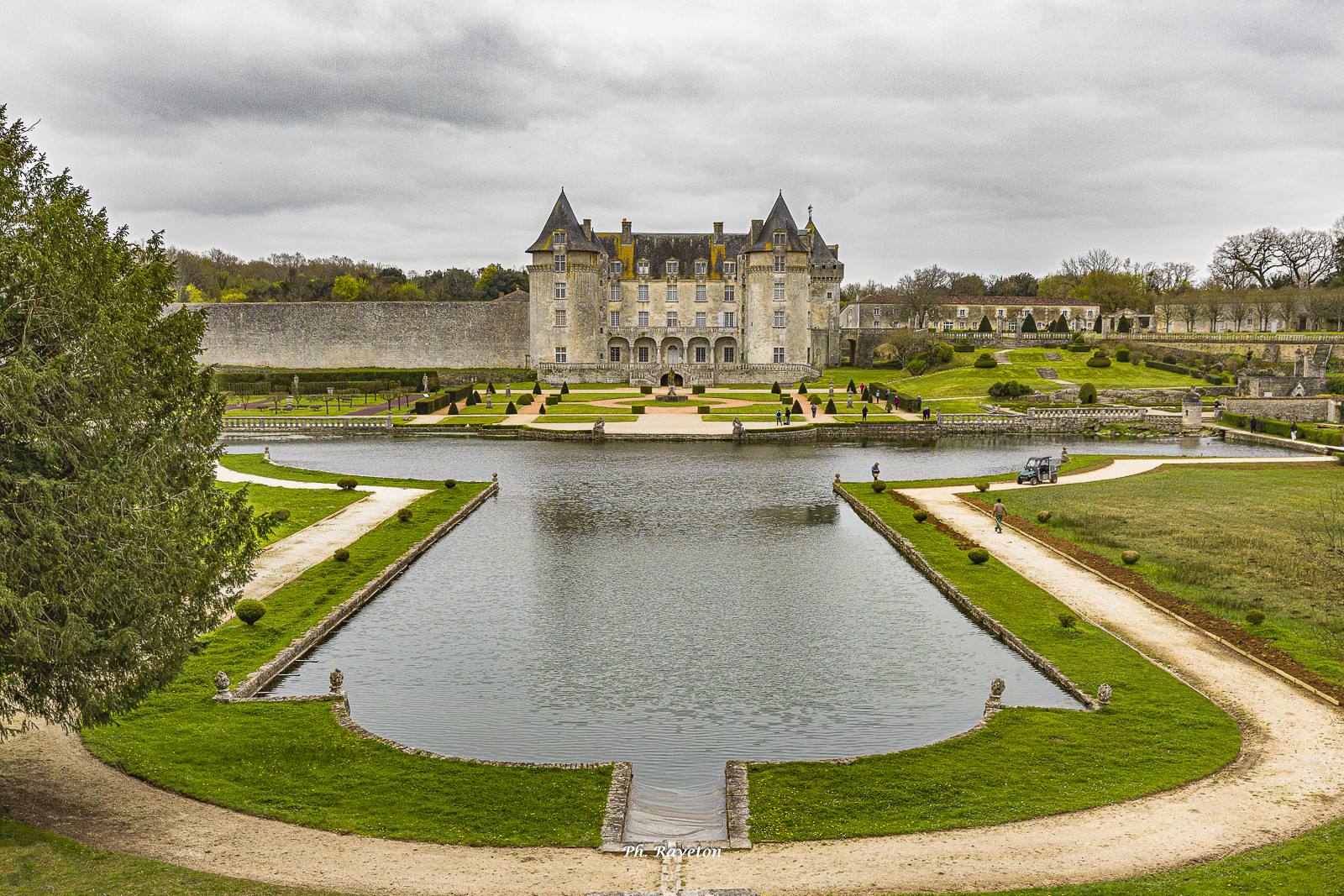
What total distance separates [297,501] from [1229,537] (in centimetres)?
2578

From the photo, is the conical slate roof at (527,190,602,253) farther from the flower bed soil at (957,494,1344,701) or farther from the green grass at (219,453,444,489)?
the flower bed soil at (957,494,1344,701)

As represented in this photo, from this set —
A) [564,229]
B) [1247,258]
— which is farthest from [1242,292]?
[564,229]

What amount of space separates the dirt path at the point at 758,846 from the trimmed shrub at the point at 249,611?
5.09 metres

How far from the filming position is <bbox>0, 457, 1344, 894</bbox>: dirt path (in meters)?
9.52

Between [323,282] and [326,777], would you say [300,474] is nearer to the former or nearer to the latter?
[326,777]

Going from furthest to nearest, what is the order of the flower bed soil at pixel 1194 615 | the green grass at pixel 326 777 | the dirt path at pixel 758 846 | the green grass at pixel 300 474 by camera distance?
the green grass at pixel 300 474
the flower bed soil at pixel 1194 615
the green grass at pixel 326 777
the dirt path at pixel 758 846

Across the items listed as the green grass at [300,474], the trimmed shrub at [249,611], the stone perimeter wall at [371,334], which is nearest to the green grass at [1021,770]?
the trimmed shrub at [249,611]

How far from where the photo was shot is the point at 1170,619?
60.5ft

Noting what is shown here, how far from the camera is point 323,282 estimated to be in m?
101

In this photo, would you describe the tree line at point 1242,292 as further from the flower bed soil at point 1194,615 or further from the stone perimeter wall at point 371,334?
the flower bed soil at point 1194,615

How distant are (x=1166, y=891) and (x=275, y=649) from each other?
13620mm

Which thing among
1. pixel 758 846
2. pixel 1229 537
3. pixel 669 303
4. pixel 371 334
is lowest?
pixel 758 846

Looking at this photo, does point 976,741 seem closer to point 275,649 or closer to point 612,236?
point 275,649

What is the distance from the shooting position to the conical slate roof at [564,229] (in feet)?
236
